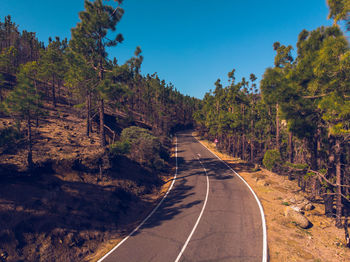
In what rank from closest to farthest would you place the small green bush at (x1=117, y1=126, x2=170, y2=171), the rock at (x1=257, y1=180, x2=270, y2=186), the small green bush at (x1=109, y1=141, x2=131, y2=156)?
1. the small green bush at (x1=109, y1=141, x2=131, y2=156)
2. the rock at (x1=257, y1=180, x2=270, y2=186)
3. the small green bush at (x1=117, y1=126, x2=170, y2=171)

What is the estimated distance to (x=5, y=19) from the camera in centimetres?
5866

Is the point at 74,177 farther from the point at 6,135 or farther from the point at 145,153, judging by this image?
the point at 145,153

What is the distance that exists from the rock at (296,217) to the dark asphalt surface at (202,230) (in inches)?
76.5

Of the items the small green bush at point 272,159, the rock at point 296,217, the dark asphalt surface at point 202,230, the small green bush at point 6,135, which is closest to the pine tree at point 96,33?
the small green bush at point 6,135

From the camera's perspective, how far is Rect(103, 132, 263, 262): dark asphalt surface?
8484 mm

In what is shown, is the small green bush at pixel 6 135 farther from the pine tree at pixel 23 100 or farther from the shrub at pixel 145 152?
the shrub at pixel 145 152

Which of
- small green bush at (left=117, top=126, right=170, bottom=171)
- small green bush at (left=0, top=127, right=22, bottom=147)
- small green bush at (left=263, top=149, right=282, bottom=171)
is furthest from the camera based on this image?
small green bush at (left=117, top=126, right=170, bottom=171)

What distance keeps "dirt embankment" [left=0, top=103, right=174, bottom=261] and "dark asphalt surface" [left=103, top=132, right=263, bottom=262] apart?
1715 mm

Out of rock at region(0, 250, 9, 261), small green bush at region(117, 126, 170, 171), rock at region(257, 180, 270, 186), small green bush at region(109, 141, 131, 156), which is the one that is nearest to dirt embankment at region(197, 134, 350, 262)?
rock at region(257, 180, 270, 186)

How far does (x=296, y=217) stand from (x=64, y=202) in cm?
1520

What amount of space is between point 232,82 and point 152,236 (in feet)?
113

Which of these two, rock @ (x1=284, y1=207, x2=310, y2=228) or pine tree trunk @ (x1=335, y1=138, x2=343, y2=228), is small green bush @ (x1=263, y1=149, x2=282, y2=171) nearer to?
rock @ (x1=284, y1=207, x2=310, y2=228)

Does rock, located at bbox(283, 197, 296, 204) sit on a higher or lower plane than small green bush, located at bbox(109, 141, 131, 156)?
lower

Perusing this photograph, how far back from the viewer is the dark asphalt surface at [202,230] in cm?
848
